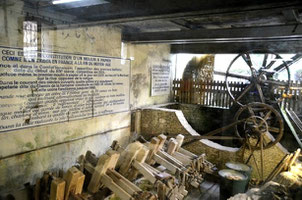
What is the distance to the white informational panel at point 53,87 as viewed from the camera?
3.40m

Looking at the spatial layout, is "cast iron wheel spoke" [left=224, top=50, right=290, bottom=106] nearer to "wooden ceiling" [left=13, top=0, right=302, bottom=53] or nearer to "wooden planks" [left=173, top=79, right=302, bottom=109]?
"wooden planks" [left=173, top=79, right=302, bottom=109]

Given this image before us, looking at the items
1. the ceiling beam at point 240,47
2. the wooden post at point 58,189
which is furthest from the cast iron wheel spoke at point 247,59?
the wooden post at point 58,189

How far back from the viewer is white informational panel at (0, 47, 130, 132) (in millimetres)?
3400

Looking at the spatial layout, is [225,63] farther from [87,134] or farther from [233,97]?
[87,134]

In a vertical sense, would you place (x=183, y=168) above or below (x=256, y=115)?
below

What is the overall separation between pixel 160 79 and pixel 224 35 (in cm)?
305

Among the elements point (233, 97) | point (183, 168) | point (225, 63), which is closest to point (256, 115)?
point (233, 97)

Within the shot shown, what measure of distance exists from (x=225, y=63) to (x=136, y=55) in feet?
8.75

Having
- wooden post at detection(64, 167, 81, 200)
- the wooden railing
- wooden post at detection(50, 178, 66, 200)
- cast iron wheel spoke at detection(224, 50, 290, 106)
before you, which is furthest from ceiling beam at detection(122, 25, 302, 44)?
wooden post at detection(50, 178, 66, 200)

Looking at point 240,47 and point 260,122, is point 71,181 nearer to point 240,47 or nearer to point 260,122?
point 260,122

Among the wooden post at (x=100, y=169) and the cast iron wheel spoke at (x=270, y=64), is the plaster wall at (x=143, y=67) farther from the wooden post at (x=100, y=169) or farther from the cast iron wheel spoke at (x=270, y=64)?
the wooden post at (x=100, y=169)

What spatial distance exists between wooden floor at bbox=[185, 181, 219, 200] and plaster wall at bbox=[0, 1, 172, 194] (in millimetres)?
2160

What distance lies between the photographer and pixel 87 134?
16.3 feet

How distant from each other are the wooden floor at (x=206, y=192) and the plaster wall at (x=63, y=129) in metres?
2.16
